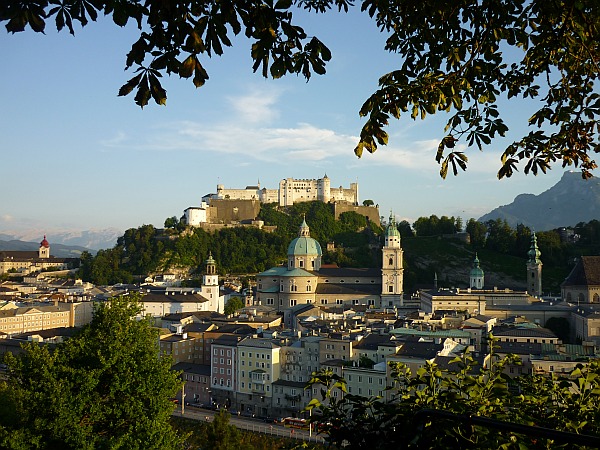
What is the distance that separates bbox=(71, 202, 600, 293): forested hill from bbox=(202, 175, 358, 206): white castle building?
2618mm

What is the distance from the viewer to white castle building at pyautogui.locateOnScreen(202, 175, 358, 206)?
72.0 m

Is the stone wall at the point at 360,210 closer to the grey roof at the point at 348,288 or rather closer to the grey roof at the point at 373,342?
the grey roof at the point at 348,288

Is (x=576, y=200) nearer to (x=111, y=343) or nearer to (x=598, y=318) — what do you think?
(x=598, y=318)

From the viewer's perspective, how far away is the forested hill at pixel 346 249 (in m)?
55.5

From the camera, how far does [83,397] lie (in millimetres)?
8484

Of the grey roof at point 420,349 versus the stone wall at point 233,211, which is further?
the stone wall at point 233,211

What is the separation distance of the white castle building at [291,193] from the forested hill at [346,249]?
262 centimetres

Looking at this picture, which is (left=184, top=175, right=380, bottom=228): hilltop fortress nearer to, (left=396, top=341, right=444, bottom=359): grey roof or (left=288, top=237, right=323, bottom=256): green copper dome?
(left=288, top=237, right=323, bottom=256): green copper dome

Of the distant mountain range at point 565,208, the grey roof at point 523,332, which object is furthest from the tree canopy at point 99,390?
the distant mountain range at point 565,208

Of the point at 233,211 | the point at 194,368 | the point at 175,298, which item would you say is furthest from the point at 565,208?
the point at 194,368

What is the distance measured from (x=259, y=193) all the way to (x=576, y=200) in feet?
456

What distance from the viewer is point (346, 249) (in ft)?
202

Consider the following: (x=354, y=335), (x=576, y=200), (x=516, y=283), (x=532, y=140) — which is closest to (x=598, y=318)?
(x=354, y=335)

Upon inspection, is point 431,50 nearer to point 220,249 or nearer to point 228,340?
point 228,340
